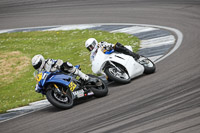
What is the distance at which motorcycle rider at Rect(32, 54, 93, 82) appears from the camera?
9586mm

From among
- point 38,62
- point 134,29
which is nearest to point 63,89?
point 38,62

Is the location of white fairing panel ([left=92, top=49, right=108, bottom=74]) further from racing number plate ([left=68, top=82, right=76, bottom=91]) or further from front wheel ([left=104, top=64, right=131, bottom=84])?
racing number plate ([left=68, top=82, right=76, bottom=91])

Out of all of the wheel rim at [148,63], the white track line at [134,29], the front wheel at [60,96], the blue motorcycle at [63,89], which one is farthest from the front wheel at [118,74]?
the white track line at [134,29]

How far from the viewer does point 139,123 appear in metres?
7.18

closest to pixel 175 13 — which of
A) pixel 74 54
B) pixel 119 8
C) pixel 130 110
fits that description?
pixel 119 8

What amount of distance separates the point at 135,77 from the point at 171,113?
4099 millimetres

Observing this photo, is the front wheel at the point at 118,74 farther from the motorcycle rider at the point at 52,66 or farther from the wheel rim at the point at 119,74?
the motorcycle rider at the point at 52,66

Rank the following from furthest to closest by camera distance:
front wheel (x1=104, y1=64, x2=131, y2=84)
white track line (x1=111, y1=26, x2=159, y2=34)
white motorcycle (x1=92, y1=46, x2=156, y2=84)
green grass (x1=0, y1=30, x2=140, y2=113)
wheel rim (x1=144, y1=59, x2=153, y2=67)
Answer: white track line (x1=111, y1=26, x2=159, y2=34) → green grass (x1=0, y1=30, x2=140, y2=113) → wheel rim (x1=144, y1=59, x2=153, y2=67) → white motorcycle (x1=92, y1=46, x2=156, y2=84) → front wheel (x1=104, y1=64, x2=131, y2=84)

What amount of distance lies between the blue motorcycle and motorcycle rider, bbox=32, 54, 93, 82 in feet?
0.38

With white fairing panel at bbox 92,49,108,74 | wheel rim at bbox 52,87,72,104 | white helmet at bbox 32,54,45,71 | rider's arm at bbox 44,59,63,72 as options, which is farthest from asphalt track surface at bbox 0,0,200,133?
white helmet at bbox 32,54,45,71

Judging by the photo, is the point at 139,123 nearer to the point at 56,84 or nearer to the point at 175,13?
the point at 56,84

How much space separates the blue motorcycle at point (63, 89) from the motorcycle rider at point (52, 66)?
0.12 metres

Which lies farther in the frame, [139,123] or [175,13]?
[175,13]

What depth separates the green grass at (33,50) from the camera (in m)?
12.6
